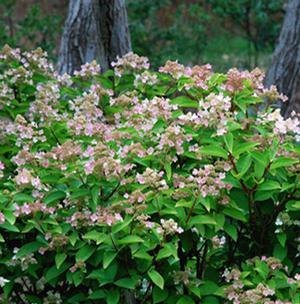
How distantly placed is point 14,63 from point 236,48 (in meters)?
10.1

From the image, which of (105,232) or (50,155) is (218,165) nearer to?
(105,232)

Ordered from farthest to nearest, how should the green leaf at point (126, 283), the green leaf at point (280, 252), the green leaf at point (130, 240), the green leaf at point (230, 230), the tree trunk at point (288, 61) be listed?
the tree trunk at point (288, 61) < the green leaf at point (280, 252) < the green leaf at point (230, 230) < the green leaf at point (126, 283) < the green leaf at point (130, 240)

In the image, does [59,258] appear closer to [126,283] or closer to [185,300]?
[126,283]

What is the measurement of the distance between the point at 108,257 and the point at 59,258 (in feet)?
0.79

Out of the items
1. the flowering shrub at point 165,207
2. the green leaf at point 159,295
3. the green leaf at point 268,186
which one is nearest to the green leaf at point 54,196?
the flowering shrub at point 165,207

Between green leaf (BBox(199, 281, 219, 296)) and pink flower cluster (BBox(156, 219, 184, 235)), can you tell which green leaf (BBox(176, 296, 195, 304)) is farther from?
pink flower cluster (BBox(156, 219, 184, 235))

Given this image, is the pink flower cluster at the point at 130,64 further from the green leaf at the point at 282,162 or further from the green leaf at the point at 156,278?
the green leaf at the point at 156,278

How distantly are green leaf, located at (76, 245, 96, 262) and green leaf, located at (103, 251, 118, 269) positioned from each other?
0.32 feet

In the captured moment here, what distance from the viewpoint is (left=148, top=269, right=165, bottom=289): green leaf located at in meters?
2.53

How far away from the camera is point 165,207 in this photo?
8.78ft

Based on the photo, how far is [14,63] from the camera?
12.4ft

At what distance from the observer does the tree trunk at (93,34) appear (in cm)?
485

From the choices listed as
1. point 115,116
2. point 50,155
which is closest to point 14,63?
point 115,116

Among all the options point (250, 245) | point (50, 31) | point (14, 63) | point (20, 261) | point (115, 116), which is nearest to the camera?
point (20, 261)
